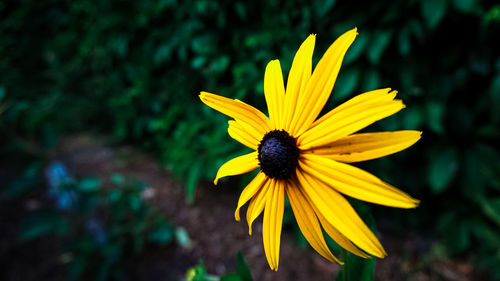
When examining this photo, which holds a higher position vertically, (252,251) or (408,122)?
(408,122)

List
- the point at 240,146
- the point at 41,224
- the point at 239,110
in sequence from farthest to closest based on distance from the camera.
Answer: the point at 240,146 → the point at 41,224 → the point at 239,110

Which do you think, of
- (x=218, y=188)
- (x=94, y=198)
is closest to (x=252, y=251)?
(x=218, y=188)

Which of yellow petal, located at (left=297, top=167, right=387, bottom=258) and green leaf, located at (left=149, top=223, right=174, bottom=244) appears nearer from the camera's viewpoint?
yellow petal, located at (left=297, top=167, right=387, bottom=258)

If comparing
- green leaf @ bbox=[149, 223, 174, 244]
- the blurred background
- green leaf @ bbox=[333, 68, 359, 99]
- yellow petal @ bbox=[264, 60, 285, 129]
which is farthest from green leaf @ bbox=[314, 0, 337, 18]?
green leaf @ bbox=[149, 223, 174, 244]

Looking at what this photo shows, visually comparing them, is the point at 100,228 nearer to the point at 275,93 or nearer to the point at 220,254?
the point at 220,254

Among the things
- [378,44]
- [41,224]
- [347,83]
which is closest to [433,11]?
[378,44]

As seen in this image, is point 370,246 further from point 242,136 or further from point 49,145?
point 49,145

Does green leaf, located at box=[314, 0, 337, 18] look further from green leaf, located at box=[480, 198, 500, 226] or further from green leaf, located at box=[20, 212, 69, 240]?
green leaf, located at box=[20, 212, 69, 240]
